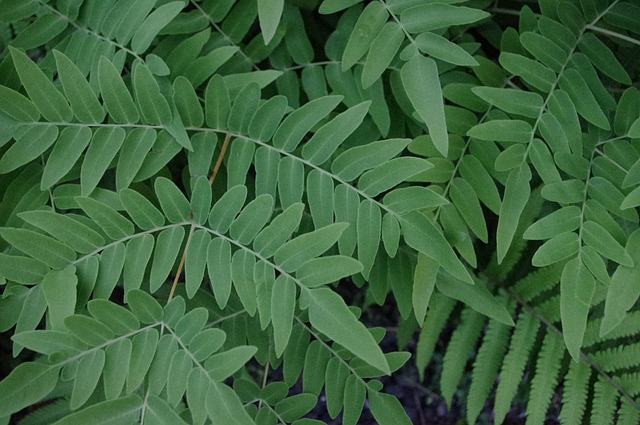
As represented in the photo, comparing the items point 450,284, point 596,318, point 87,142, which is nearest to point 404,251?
point 450,284

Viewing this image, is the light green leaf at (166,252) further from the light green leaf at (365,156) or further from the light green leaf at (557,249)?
the light green leaf at (557,249)

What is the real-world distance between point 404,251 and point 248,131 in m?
0.39

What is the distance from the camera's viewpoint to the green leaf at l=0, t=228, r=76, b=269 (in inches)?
40.5

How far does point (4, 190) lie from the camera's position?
1.23 meters

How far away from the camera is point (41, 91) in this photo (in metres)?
1.06

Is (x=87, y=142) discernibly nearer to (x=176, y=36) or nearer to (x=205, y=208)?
(x=205, y=208)

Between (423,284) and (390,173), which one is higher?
(390,173)

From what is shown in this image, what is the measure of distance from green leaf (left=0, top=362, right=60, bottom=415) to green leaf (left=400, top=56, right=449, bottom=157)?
0.71 m

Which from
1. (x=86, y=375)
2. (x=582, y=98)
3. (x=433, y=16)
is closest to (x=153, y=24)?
(x=433, y=16)

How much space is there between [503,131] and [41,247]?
2.71 feet

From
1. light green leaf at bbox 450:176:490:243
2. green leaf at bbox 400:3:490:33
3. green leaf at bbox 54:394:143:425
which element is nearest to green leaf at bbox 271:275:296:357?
green leaf at bbox 54:394:143:425

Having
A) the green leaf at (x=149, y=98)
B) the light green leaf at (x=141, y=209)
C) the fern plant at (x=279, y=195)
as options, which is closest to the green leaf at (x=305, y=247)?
the fern plant at (x=279, y=195)

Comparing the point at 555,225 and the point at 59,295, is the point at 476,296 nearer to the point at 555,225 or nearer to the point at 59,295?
the point at 555,225

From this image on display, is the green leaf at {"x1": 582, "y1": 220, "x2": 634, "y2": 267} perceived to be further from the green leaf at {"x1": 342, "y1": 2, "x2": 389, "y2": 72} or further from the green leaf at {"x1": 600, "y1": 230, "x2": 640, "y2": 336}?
the green leaf at {"x1": 342, "y1": 2, "x2": 389, "y2": 72}
